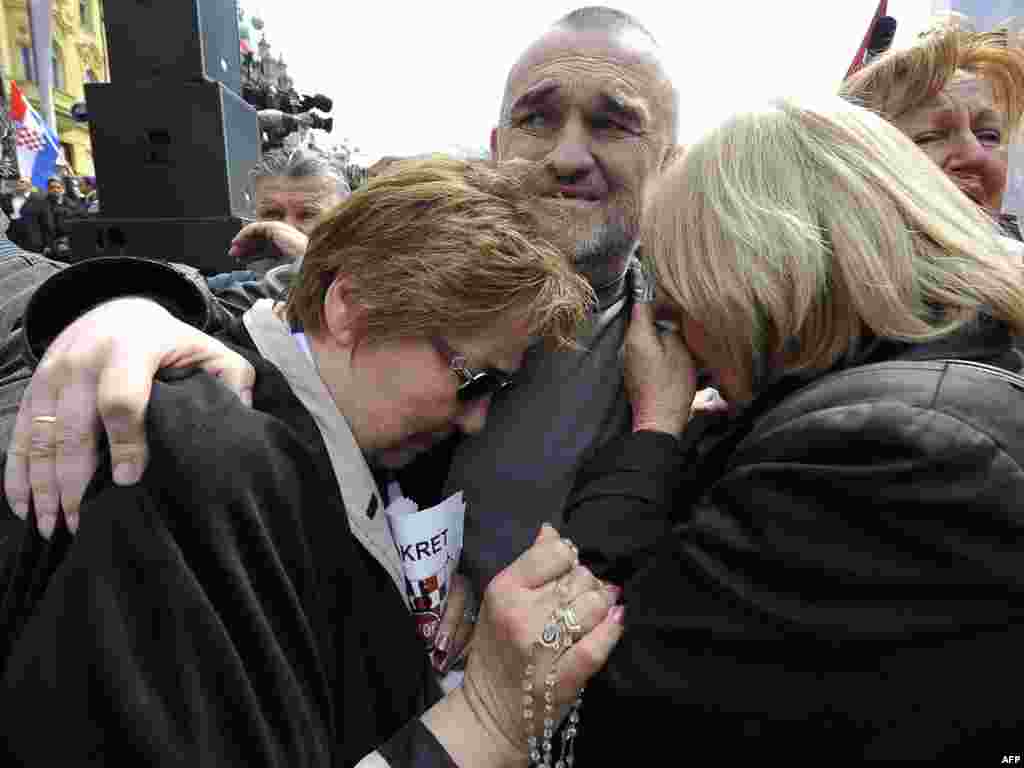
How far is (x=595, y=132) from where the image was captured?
65.2 inches

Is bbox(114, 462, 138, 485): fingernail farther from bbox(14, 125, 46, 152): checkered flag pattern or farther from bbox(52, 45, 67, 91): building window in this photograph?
bbox(52, 45, 67, 91): building window

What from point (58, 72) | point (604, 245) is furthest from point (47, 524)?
point (58, 72)

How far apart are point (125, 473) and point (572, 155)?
1.20m

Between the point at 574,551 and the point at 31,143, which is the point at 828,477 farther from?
the point at 31,143

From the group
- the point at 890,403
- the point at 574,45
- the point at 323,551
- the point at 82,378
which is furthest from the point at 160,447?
the point at 574,45

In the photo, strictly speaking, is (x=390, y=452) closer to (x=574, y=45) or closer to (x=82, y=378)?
(x=82, y=378)

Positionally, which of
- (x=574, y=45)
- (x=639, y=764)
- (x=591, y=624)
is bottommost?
(x=639, y=764)

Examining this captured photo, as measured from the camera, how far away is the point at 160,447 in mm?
834

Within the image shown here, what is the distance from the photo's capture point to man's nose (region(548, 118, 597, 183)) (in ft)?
5.23

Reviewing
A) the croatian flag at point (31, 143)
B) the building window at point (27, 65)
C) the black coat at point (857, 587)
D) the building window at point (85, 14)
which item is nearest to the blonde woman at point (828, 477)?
the black coat at point (857, 587)

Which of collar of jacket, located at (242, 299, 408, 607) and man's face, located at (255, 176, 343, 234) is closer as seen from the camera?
collar of jacket, located at (242, 299, 408, 607)

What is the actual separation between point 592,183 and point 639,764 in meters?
1.24

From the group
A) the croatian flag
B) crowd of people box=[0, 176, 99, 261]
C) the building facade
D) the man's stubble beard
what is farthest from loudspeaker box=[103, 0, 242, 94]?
the building facade

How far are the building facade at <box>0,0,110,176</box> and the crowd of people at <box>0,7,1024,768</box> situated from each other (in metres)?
24.5
